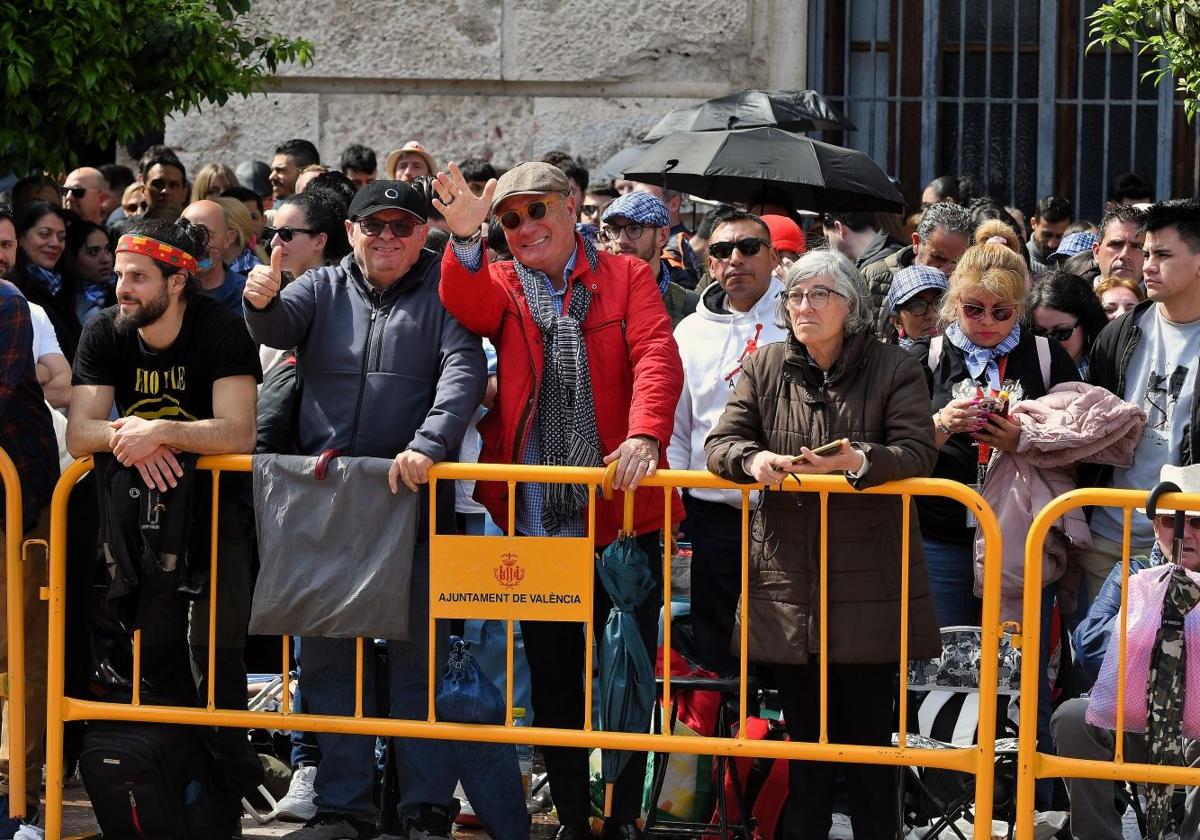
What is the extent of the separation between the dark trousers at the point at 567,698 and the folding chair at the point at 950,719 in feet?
2.90

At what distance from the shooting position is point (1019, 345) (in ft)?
20.7

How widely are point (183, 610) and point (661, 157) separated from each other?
3.45 meters

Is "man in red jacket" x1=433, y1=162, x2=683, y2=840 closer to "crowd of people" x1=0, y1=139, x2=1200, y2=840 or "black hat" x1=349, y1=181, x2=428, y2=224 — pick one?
"crowd of people" x1=0, y1=139, x2=1200, y2=840

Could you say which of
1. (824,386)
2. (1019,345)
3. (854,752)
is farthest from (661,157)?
(854,752)

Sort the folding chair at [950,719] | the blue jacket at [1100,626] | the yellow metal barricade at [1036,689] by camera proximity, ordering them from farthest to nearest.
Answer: the folding chair at [950,719]
the blue jacket at [1100,626]
the yellow metal barricade at [1036,689]

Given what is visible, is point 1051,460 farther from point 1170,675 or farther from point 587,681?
point 587,681

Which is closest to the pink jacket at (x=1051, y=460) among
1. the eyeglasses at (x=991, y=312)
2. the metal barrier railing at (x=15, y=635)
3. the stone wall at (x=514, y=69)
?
the eyeglasses at (x=991, y=312)

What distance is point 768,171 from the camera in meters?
8.02

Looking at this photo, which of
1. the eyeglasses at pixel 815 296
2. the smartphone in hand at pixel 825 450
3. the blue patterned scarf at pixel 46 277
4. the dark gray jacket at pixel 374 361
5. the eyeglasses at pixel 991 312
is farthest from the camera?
the blue patterned scarf at pixel 46 277

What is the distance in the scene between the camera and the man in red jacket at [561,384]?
5719 mm

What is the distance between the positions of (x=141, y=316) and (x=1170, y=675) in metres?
3.30

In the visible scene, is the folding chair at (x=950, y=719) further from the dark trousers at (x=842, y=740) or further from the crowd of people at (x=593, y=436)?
the dark trousers at (x=842, y=740)

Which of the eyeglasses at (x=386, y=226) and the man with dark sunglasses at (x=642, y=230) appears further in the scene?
the man with dark sunglasses at (x=642, y=230)

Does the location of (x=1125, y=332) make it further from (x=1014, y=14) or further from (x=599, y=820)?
(x=1014, y=14)
